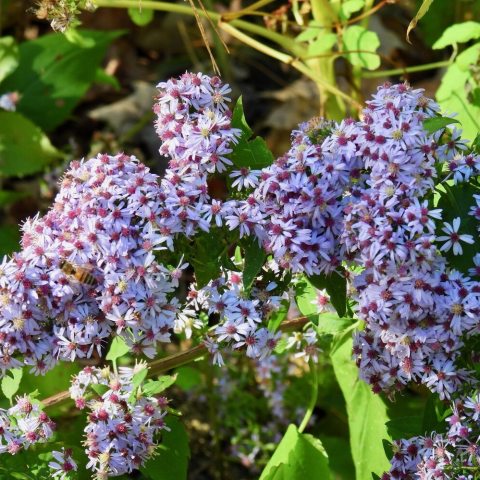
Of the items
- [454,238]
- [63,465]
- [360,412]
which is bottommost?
[360,412]

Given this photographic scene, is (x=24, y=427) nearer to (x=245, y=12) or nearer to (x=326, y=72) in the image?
(x=245, y=12)

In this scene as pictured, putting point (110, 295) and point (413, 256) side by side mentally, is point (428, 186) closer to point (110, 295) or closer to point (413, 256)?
point (413, 256)

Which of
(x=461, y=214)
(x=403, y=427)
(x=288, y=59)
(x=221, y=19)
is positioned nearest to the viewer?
(x=461, y=214)

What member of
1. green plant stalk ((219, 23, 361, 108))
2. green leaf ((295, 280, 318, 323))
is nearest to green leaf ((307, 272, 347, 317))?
green leaf ((295, 280, 318, 323))

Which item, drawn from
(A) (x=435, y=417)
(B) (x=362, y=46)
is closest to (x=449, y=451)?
(A) (x=435, y=417)

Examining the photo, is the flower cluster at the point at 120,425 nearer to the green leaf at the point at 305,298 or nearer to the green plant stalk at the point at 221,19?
the green leaf at the point at 305,298

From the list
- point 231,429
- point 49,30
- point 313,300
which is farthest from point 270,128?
point 313,300
